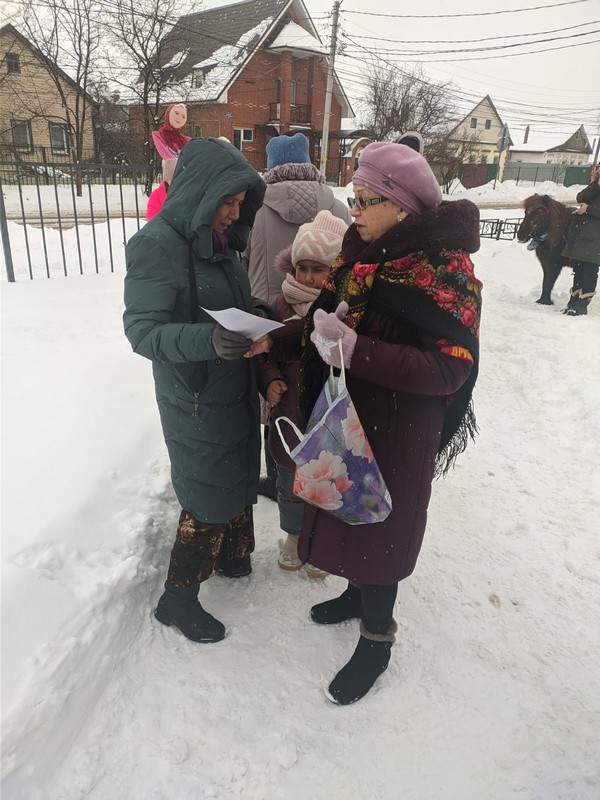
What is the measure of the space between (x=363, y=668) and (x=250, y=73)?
3067 cm

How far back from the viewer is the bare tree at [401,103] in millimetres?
31500

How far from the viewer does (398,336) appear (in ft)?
5.58

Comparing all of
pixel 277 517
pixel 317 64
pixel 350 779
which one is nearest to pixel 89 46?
pixel 317 64

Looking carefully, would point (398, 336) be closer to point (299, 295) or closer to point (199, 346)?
point (199, 346)

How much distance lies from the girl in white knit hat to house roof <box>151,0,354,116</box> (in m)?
27.1

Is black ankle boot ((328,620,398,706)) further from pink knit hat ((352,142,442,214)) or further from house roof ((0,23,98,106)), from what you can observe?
house roof ((0,23,98,106))

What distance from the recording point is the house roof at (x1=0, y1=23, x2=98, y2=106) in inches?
893

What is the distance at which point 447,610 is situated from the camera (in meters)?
2.53

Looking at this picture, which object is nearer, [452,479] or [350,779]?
[350,779]

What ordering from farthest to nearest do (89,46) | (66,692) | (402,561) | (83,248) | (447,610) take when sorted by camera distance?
(89,46), (83,248), (447,610), (402,561), (66,692)

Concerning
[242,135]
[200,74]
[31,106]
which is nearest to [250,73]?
[200,74]

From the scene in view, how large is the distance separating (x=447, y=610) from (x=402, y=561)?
2.54ft

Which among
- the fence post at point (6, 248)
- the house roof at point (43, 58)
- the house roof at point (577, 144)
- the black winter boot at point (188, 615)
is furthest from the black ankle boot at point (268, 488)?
the house roof at point (577, 144)

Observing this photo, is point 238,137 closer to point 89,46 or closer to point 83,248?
point 89,46
